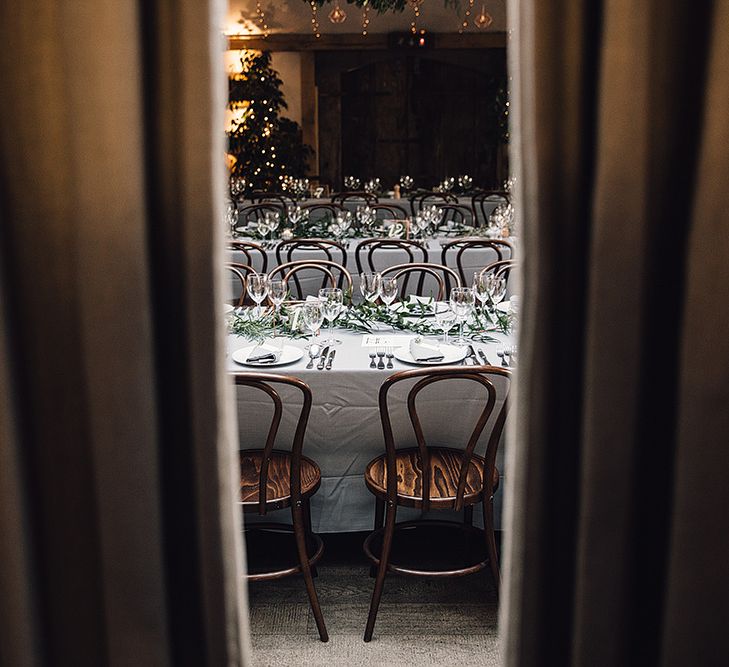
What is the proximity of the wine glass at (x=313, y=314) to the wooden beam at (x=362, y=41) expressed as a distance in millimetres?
8318

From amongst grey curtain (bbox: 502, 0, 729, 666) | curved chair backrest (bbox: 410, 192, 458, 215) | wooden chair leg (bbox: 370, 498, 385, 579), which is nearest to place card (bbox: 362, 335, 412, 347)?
wooden chair leg (bbox: 370, 498, 385, 579)

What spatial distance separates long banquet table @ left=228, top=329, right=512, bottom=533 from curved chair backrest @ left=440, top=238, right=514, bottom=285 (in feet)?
8.33

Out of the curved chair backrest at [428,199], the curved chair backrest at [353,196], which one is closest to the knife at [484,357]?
the curved chair backrest at [353,196]

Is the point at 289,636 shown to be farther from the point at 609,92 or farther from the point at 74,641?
the point at 609,92

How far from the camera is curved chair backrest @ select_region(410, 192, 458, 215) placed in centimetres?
849

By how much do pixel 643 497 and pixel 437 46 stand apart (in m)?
10.3

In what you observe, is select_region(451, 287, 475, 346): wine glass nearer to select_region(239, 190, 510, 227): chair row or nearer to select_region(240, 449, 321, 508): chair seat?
select_region(240, 449, 321, 508): chair seat

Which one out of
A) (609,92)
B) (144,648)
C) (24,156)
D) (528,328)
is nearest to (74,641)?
(144,648)

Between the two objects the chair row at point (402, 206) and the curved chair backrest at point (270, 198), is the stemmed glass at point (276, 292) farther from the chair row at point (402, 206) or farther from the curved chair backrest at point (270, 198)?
the curved chair backrest at point (270, 198)

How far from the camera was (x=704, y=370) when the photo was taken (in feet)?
3.83

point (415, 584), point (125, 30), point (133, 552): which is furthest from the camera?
point (415, 584)

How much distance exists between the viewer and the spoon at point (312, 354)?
9.23 feet

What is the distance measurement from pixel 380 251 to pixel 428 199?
356cm

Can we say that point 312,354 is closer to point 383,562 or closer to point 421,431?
point 421,431
